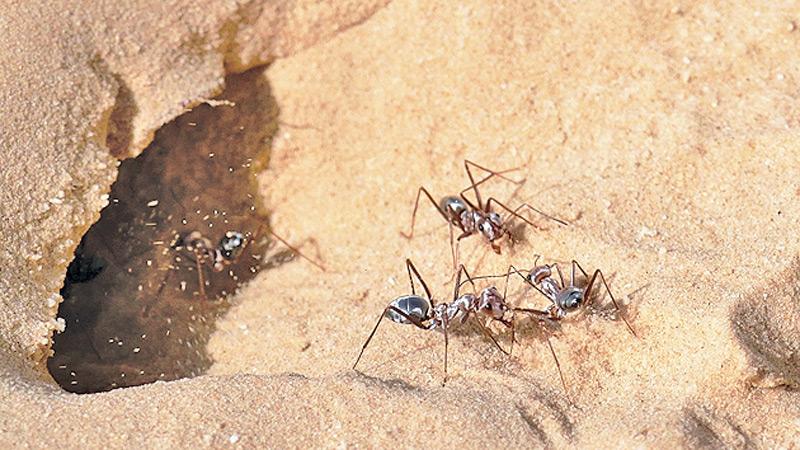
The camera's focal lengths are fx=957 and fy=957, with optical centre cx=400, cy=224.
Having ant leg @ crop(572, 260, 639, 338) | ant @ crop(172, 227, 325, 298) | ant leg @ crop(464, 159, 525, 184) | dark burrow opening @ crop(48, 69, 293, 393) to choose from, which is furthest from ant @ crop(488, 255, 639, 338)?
dark burrow opening @ crop(48, 69, 293, 393)

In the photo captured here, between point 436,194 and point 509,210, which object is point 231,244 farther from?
point 509,210

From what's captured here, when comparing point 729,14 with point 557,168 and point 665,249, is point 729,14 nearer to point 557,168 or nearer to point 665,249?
point 557,168

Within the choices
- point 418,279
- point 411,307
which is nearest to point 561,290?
point 411,307

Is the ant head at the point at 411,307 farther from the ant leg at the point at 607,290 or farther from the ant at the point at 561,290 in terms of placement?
the ant leg at the point at 607,290

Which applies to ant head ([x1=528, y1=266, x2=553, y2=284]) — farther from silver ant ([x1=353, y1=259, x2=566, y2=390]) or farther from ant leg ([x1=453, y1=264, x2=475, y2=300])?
ant leg ([x1=453, y1=264, x2=475, y2=300])

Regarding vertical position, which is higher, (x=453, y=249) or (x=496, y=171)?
(x=496, y=171)

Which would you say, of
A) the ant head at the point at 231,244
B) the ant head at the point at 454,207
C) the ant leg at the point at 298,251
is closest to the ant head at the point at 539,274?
the ant head at the point at 454,207

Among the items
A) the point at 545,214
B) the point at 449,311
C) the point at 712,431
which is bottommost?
the point at 712,431
